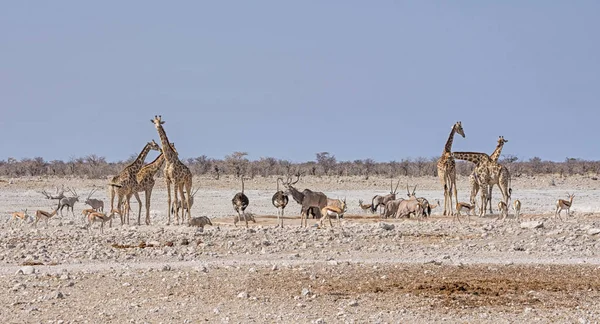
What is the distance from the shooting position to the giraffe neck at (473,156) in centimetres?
2735

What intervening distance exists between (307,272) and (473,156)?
15.2 metres

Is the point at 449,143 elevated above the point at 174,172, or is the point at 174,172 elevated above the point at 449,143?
the point at 449,143

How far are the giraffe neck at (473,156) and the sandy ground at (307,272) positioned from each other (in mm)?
3680

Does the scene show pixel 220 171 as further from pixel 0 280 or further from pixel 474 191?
pixel 0 280

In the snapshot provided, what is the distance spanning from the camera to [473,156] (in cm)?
2817

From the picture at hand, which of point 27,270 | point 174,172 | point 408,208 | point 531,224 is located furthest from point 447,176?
point 27,270

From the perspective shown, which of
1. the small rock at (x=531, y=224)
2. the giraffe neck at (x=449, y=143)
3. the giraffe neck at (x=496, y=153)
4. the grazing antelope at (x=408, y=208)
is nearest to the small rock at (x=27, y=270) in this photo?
the small rock at (x=531, y=224)

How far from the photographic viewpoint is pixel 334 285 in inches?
504

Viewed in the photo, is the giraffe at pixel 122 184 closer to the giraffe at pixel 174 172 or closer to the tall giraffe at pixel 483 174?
the giraffe at pixel 174 172

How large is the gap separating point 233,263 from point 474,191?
43.0 feet

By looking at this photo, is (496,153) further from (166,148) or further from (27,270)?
(27,270)

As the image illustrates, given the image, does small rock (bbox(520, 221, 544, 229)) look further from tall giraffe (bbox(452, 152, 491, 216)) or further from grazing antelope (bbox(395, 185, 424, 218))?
tall giraffe (bbox(452, 152, 491, 216))

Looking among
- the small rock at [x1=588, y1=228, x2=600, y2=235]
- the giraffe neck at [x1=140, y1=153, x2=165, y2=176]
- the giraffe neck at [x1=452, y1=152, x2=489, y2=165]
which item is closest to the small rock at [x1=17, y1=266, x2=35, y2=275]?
the giraffe neck at [x1=140, y1=153, x2=165, y2=176]

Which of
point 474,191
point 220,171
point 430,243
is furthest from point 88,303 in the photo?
point 220,171
